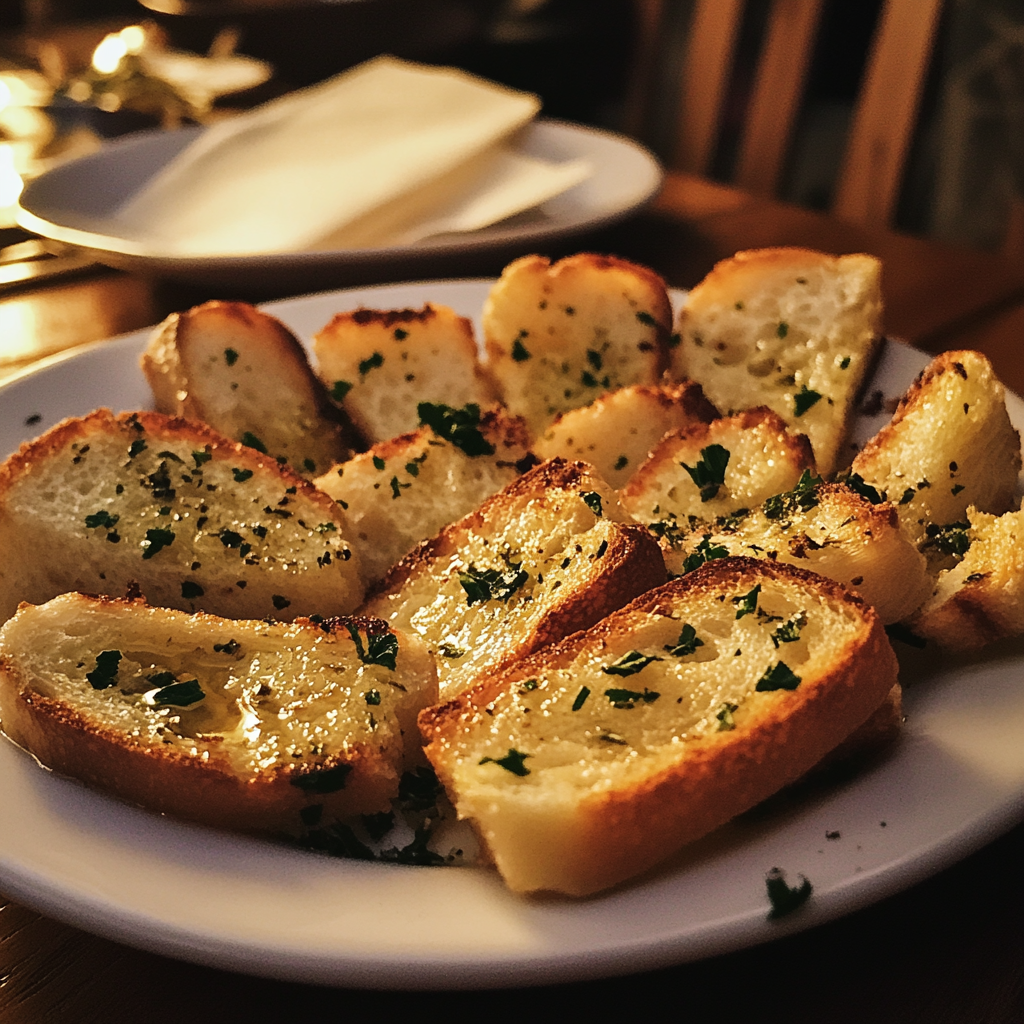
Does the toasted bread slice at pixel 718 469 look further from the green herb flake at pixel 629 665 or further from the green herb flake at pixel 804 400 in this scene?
the green herb flake at pixel 629 665

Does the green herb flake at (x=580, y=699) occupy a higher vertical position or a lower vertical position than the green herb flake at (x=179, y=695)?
higher

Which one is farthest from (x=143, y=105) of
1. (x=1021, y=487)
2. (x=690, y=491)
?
(x=1021, y=487)

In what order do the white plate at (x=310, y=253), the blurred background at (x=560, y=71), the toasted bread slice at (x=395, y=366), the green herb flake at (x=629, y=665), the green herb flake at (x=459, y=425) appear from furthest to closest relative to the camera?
the blurred background at (x=560, y=71) < the white plate at (x=310, y=253) < the toasted bread slice at (x=395, y=366) < the green herb flake at (x=459, y=425) < the green herb flake at (x=629, y=665)

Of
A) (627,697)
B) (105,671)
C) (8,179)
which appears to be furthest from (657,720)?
(8,179)

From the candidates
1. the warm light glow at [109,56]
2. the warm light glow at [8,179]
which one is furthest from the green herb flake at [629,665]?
the warm light glow at [109,56]

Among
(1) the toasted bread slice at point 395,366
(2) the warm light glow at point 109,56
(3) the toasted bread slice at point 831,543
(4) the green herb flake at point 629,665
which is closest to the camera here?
(4) the green herb flake at point 629,665

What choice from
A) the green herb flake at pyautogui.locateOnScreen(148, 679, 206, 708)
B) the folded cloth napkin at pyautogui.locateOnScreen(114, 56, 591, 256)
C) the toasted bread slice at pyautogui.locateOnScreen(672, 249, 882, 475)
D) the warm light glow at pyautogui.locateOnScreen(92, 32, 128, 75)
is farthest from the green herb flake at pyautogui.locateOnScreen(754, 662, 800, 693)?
the warm light glow at pyautogui.locateOnScreen(92, 32, 128, 75)
